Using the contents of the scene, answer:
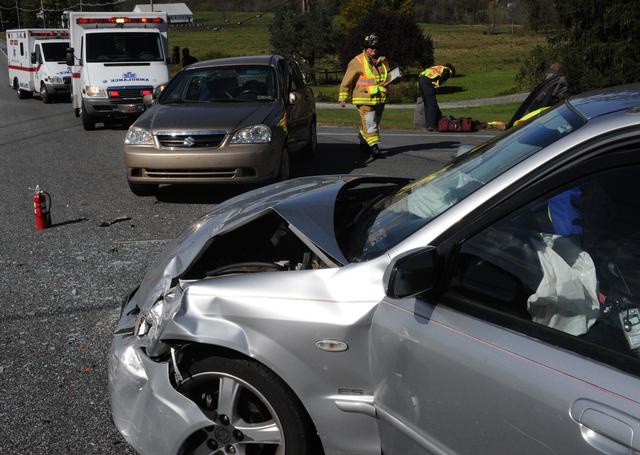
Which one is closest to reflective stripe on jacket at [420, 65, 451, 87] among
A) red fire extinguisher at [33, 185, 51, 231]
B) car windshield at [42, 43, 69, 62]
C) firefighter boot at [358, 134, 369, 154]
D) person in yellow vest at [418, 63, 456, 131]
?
person in yellow vest at [418, 63, 456, 131]

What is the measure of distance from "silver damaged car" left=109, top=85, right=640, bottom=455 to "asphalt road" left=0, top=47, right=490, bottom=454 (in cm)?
81

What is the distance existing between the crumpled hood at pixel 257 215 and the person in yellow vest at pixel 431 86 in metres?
11.9

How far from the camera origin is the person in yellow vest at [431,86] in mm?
15867

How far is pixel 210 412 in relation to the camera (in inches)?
126

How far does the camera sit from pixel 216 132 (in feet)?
30.9

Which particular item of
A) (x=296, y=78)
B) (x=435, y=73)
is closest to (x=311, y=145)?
(x=296, y=78)

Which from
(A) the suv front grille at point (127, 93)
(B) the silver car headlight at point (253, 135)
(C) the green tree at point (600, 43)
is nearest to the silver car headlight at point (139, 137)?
(B) the silver car headlight at point (253, 135)

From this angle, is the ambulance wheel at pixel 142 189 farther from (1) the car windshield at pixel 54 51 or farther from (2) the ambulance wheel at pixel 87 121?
(1) the car windshield at pixel 54 51

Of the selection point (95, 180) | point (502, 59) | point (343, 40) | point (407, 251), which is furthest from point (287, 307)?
point (502, 59)

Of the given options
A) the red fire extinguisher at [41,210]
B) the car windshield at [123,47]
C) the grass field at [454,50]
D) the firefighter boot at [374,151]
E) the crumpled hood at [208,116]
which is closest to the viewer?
the red fire extinguisher at [41,210]

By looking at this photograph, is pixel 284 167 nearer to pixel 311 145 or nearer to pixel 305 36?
pixel 311 145

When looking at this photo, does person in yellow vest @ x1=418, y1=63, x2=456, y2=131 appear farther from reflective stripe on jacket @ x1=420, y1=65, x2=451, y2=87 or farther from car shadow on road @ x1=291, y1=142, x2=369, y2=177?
car shadow on road @ x1=291, y1=142, x2=369, y2=177

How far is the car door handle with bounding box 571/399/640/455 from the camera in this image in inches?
78.4

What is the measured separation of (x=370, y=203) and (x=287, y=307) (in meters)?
1.09
